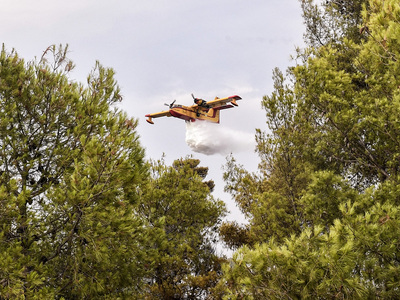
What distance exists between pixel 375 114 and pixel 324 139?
8.28ft

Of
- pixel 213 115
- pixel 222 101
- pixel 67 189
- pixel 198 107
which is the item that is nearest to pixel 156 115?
pixel 213 115

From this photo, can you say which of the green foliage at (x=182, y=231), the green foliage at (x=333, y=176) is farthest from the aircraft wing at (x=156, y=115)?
the green foliage at (x=182, y=231)

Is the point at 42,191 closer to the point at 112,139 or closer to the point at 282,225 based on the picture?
the point at 112,139

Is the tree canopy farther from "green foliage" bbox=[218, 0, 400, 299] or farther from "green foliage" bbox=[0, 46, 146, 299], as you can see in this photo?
"green foliage" bbox=[218, 0, 400, 299]

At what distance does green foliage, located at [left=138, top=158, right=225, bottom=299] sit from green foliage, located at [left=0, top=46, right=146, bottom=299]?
7.85 meters

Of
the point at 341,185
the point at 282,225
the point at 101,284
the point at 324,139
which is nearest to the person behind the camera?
the point at 101,284

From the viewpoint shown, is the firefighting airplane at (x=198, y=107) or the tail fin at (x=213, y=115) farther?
the tail fin at (x=213, y=115)

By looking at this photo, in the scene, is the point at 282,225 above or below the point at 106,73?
below

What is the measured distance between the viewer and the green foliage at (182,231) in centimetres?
2020

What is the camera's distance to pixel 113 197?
10219 millimetres

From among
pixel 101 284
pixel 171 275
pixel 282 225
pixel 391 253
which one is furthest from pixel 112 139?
pixel 171 275

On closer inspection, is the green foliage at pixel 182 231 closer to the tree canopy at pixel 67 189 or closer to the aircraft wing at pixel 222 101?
the tree canopy at pixel 67 189

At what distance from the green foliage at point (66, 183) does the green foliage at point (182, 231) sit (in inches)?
309

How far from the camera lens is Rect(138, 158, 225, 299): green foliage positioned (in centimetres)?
2020
